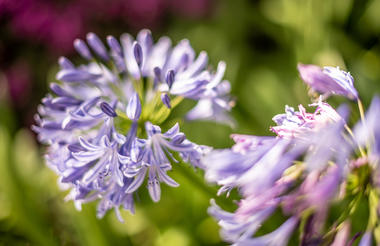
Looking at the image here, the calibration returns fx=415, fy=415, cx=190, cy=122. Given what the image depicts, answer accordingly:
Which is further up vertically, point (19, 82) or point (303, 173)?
point (303, 173)

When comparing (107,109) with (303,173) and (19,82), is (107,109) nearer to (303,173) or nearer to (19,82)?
(303,173)

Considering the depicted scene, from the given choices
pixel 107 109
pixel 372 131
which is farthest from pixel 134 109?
pixel 372 131

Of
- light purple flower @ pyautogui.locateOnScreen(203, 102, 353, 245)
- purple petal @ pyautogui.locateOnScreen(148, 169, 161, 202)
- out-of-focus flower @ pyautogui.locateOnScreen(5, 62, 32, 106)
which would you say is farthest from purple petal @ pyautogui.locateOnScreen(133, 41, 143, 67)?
out-of-focus flower @ pyautogui.locateOnScreen(5, 62, 32, 106)

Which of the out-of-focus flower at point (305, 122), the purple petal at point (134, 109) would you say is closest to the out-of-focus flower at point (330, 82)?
the out-of-focus flower at point (305, 122)

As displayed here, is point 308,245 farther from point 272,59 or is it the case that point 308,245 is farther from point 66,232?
point 272,59

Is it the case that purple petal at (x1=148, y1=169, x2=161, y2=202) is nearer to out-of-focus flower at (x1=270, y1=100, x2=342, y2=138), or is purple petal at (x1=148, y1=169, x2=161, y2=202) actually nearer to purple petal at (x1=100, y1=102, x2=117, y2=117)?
purple petal at (x1=100, y1=102, x2=117, y2=117)

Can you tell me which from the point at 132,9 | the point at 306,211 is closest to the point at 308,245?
the point at 306,211
